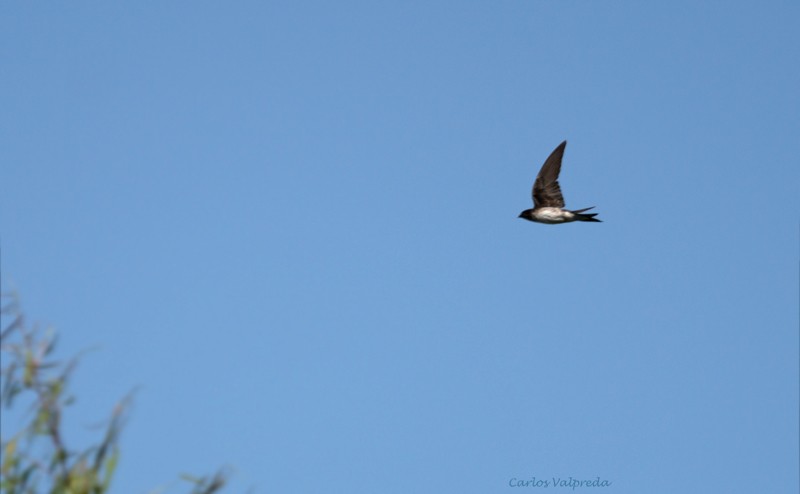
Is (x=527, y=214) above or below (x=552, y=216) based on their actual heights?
above

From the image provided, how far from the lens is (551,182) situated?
24.7 metres

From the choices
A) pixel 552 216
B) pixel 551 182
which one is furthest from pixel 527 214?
pixel 551 182

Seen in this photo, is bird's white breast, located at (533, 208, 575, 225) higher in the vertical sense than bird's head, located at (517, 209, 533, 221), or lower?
lower

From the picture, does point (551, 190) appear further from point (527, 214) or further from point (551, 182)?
point (527, 214)

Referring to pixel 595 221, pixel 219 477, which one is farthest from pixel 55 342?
pixel 595 221

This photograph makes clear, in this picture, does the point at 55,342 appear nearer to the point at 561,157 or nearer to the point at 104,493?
the point at 104,493

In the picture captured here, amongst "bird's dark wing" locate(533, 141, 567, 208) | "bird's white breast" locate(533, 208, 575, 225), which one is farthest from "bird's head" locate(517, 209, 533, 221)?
"bird's dark wing" locate(533, 141, 567, 208)

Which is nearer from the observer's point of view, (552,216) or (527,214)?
(552,216)

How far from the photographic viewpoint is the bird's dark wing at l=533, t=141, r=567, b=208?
24.6m

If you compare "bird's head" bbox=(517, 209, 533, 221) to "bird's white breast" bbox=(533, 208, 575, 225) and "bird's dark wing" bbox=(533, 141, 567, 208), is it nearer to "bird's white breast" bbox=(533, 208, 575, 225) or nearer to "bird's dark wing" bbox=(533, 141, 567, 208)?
"bird's white breast" bbox=(533, 208, 575, 225)

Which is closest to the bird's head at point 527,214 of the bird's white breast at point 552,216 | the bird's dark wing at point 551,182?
the bird's white breast at point 552,216

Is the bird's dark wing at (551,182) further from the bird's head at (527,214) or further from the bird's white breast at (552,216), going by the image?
the bird's head at (527,214)

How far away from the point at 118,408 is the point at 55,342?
2.24 feet

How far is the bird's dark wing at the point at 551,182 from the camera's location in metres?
24.6
